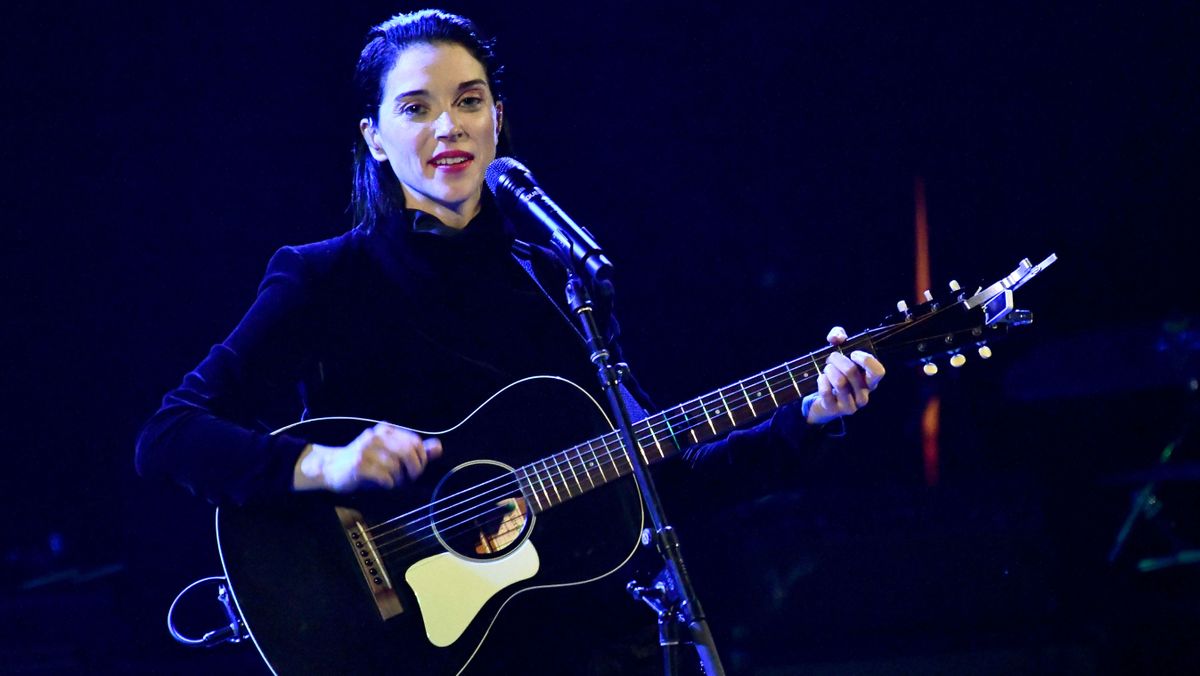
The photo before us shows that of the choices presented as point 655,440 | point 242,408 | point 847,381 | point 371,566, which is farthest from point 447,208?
point 847,381

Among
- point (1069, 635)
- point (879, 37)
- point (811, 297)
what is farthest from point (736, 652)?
point (879, 37)

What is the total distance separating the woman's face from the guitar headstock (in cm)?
101

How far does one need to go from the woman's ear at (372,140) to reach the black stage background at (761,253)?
108 centimetres

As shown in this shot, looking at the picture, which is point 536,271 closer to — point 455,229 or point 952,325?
point 455,229

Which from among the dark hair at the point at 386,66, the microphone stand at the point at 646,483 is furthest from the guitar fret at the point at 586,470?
the dark hair at the point at 386,66

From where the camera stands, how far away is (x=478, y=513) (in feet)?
6.81

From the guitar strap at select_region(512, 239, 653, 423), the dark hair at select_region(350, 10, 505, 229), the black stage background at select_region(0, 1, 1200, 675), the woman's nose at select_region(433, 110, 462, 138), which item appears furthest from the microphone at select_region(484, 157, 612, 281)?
the black stage background at select_region(0, 1, 1200, 675)

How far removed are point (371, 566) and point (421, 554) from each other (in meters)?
0.11

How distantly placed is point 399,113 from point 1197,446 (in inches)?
178

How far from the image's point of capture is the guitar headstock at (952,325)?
80.9 inches

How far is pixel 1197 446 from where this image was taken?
4.96 meters

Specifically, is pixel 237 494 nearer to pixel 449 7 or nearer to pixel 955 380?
pixel 449 7

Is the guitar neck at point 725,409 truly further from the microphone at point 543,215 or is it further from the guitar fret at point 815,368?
the microphone at point 543,215

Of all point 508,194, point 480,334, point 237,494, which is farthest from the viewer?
point 480,334
